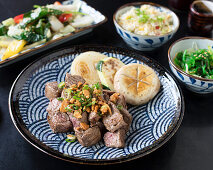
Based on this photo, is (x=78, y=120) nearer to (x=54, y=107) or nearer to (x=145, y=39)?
(x=54, y=107)

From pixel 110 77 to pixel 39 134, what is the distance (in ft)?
3.56

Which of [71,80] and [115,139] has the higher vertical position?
[71,80]

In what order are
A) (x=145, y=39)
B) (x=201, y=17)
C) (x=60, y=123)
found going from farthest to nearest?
(x=201, y=17)
(x=145, y=39)
(x=60, y=123)

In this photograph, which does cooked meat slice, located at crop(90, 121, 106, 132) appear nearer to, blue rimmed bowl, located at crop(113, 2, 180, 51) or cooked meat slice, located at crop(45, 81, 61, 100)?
cooked meat slice, located at crop(45, 81, 61, 100)

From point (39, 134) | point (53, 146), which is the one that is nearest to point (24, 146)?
point (39, 134)

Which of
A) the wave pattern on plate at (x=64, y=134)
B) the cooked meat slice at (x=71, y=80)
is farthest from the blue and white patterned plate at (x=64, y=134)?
the cooked meat slice at (x=71, y=80)

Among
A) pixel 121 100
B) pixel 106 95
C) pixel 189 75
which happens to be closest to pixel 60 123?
pixel 106 95

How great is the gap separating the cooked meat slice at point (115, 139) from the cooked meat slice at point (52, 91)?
0.76 meters

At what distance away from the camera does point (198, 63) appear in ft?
10.2

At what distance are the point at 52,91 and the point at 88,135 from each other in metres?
0.76

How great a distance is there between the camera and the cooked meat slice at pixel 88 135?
2297 mm

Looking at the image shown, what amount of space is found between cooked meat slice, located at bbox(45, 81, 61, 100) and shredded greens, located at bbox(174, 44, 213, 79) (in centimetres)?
161

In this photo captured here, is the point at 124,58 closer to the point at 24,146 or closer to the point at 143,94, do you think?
the point at 143,94

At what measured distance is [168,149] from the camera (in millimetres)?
2529
